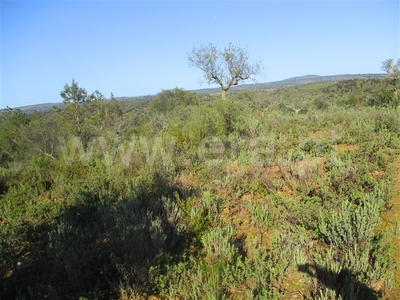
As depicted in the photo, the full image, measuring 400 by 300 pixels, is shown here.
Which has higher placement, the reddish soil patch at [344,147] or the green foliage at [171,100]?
the green foliage at [171,100]

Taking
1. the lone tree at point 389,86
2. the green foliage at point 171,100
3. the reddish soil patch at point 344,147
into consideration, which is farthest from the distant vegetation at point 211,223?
the green foliage at point 171,100

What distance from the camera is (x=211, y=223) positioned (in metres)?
3.82

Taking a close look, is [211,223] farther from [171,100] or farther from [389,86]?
[171,100]

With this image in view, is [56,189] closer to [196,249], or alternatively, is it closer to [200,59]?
[196,249]

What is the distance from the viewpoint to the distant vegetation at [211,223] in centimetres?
256

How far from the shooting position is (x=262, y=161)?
5727mm

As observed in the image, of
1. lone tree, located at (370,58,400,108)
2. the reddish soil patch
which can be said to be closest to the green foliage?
lone tree, located at (370,58,400,108)

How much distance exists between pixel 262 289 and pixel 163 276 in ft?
3.44

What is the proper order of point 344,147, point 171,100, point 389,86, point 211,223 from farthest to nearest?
point 171,100
point 389,86
point 344,147
point 211,223

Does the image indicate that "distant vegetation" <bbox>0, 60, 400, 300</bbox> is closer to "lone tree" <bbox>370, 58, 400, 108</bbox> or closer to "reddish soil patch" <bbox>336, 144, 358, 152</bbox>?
"reddish soil patch" <bbox>336, 144, 358, 152</bbox>

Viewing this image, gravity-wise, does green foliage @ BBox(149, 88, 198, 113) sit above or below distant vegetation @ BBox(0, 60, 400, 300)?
above

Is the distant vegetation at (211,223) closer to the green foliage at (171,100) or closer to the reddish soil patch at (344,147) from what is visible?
the reddish soil patch at (344,147)

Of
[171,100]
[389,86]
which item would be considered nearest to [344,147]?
[389,86]

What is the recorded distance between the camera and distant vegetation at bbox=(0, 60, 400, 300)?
2.56m
